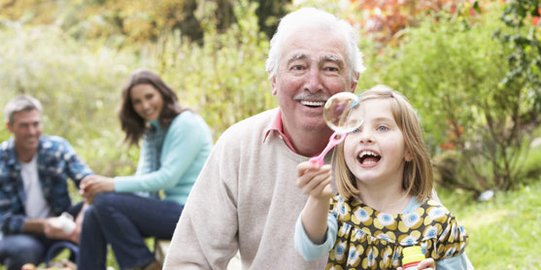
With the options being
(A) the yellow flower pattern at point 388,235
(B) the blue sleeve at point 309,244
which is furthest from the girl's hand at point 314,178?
(A) the yellow flower pattern at point 388,235

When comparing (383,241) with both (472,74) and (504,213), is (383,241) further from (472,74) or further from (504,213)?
(472,74)

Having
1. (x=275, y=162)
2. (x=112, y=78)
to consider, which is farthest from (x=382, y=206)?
(x=112, y=78)

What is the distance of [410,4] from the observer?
25.1ft

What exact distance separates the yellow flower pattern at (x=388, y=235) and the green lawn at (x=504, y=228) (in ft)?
6.39

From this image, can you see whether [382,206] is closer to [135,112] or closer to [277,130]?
[277,130]

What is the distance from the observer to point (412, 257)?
7.57 feet

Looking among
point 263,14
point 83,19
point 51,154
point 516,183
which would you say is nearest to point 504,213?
point 516,183

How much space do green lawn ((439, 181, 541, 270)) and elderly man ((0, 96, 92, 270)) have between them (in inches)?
102

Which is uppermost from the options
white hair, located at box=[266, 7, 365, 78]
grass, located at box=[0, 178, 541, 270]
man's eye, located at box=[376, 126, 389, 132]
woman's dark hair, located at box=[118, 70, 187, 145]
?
white hair, located at box=[266, 7, 365, 78]

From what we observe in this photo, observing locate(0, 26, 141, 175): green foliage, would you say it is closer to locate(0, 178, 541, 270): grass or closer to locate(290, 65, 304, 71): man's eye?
locate(0, 178, 541, 270): grass

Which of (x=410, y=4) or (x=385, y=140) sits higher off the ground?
(x=410, y=4)

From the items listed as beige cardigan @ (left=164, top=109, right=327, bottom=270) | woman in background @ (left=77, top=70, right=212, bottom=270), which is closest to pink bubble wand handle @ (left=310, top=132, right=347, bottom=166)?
beige cardigan @ (left=164, top=109, right=327, bottom=270)

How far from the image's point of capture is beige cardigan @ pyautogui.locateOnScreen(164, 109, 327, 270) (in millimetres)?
2699

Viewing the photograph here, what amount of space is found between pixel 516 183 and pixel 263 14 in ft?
24.0
